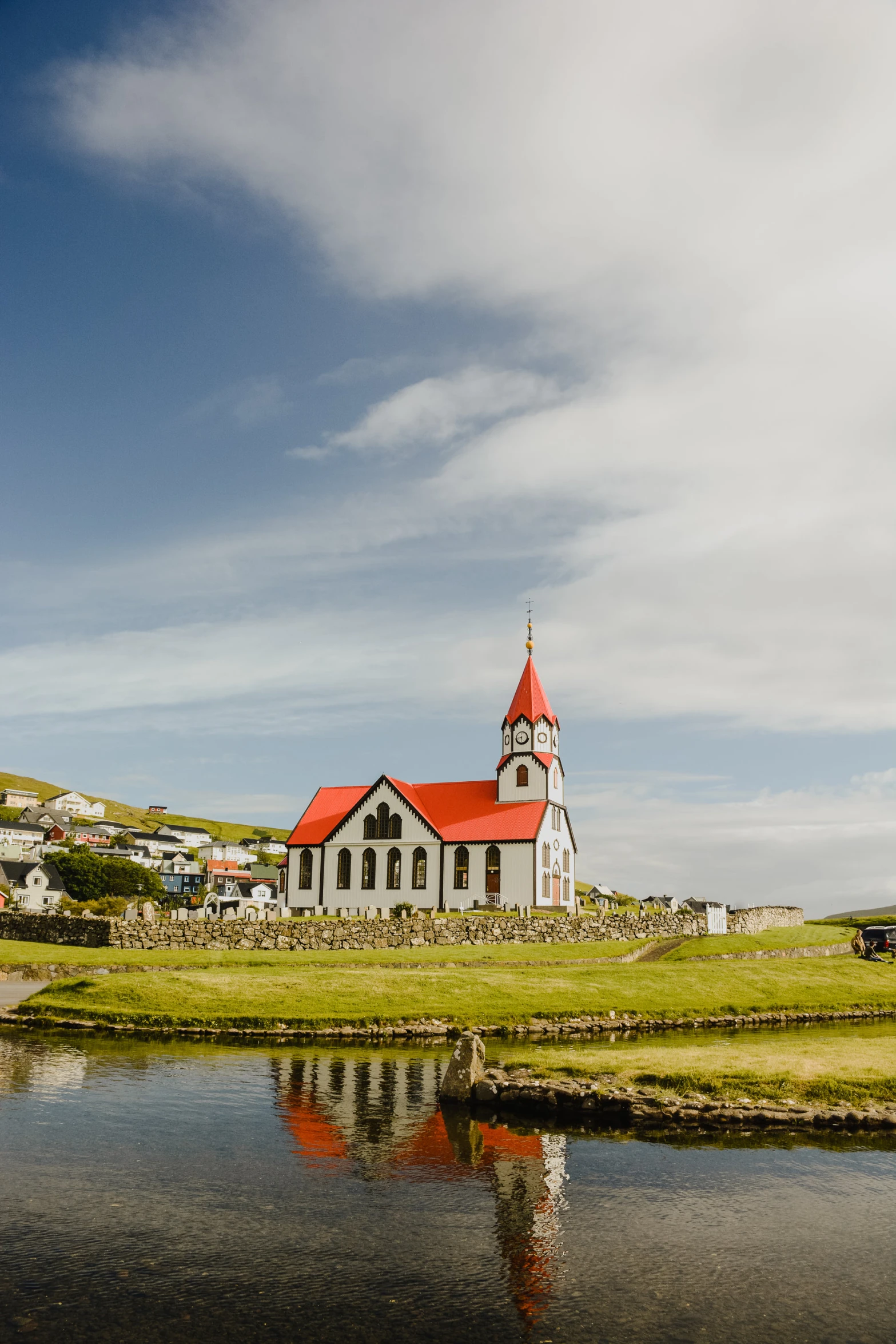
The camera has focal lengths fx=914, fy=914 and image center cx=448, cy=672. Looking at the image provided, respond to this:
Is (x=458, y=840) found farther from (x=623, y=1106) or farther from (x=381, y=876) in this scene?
(x=623, y=1106)

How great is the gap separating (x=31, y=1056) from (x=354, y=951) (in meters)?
31.1

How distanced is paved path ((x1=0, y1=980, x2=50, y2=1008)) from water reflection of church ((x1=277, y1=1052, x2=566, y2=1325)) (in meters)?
17.3

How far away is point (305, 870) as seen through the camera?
89.4 meters

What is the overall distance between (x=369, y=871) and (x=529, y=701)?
22392mm

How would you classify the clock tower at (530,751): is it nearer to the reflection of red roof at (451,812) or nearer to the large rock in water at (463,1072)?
the reflection of red roof at (451,812)

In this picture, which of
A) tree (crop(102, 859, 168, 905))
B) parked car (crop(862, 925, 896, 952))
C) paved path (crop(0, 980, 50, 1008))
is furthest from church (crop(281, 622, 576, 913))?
tree (crop(102, 859, 168, 905))

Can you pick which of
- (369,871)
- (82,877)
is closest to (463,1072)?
(369,871)

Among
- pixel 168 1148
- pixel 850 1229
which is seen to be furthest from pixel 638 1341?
pixel 168 1148

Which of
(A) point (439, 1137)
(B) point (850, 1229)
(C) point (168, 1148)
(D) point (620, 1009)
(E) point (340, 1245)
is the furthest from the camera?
(D) point (620, 1009)

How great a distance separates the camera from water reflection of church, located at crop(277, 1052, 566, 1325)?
534 inches

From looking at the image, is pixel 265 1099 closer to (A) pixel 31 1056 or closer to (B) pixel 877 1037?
(A) pixel 31 1056

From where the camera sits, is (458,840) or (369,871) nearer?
(458,840)

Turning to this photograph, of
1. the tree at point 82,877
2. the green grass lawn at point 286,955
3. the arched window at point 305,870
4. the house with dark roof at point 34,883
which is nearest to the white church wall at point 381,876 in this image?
the arched window at point 305,870

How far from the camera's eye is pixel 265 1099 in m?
23.4
